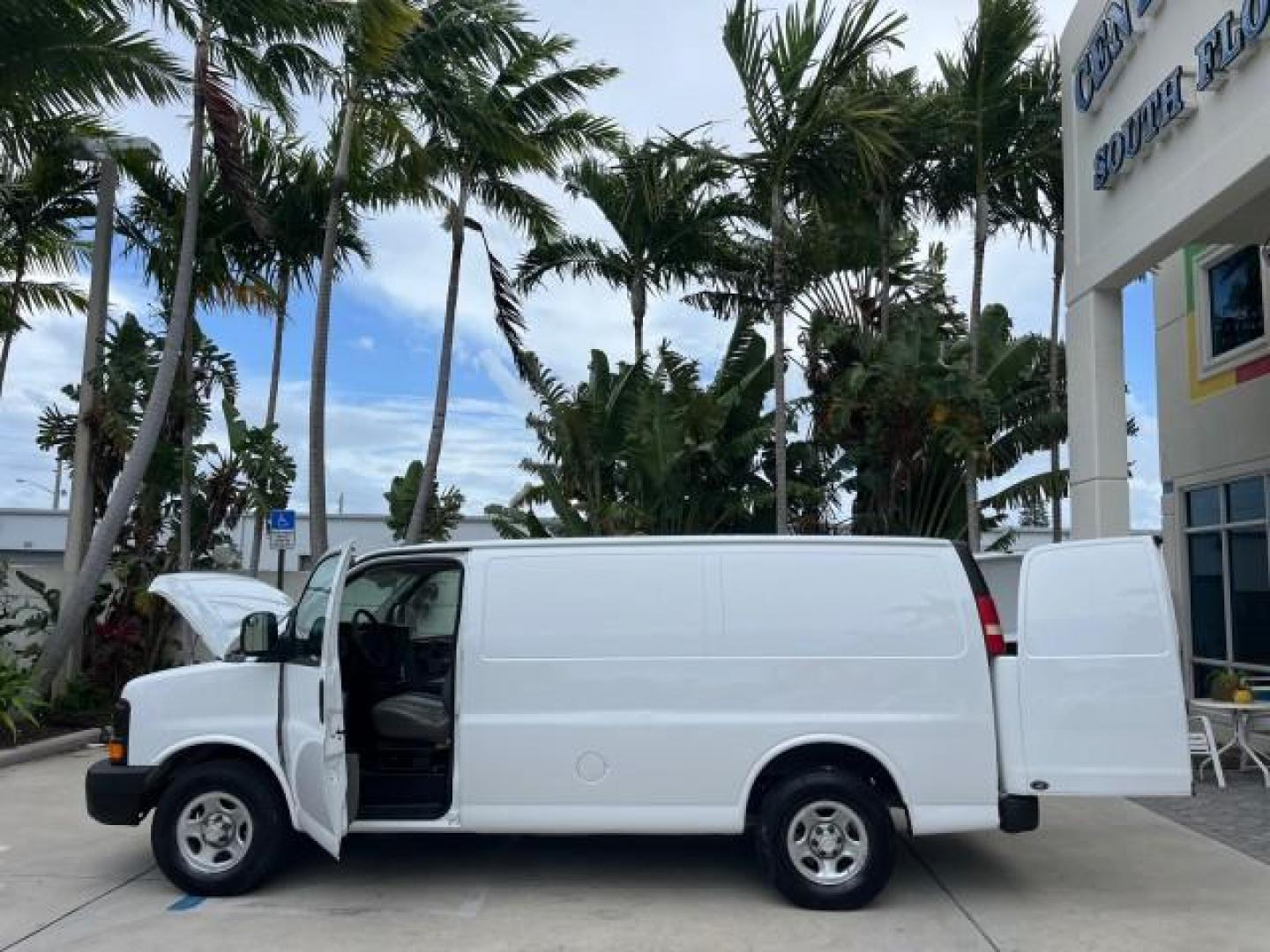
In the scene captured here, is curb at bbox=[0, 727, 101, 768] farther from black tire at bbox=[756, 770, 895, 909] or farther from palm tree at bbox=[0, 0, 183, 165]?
black tire at bbox=[756, 770, 895, 909]

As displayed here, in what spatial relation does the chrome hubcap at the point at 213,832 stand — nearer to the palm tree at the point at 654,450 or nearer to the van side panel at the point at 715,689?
the van side panel at the point at 715,689

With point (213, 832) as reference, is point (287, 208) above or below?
above

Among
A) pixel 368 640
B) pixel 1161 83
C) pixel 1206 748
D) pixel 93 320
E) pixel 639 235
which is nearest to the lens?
pixel 368 640

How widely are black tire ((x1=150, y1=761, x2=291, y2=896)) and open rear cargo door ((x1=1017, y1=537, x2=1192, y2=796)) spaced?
420cm

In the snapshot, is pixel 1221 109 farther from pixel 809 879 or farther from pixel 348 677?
pixel 348 677

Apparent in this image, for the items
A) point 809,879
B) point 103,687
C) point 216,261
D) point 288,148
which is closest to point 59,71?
point 216,261

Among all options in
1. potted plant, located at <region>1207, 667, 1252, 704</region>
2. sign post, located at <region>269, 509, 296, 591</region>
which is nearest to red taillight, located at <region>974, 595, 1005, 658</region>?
potted plant, located at <region>1207, 667, 1252, 704</region>

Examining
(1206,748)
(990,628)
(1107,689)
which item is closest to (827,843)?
(990,628)

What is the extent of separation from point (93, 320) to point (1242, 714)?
13103mm

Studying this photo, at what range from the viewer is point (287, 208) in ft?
52.2

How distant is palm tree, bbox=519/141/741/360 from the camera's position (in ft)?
57.5

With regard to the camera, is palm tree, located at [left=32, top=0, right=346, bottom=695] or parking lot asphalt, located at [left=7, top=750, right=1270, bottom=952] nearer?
parking lot asphalt, located at [left=7, top=750, right=1270, bottom=952]

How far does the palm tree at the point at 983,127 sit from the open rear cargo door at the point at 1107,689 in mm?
8884

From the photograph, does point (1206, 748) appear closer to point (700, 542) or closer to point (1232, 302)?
point (700, 542)
